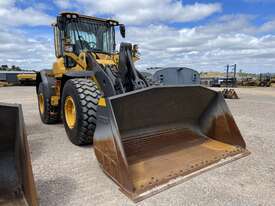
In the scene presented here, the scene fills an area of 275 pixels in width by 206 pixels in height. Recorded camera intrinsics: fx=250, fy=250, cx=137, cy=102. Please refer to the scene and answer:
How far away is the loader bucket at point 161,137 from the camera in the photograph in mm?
2885

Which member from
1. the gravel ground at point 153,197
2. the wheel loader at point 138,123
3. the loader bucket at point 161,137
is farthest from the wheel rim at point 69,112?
the loader bucket at point 161,137

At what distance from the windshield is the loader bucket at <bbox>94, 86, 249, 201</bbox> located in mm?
2553

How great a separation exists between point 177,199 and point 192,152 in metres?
1.18

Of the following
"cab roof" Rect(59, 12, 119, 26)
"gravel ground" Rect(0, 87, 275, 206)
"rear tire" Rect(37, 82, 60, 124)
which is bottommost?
"gravel ground" Rect(0, 87, 275, 206)

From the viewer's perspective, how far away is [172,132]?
4.09 meters

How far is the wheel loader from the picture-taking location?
9.77ft

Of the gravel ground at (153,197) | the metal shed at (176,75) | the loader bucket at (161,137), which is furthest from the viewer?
the metal shed at (176,75)

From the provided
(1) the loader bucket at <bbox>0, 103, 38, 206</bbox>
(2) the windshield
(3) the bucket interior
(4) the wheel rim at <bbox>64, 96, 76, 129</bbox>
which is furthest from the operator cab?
(1) the loader bucket at <bbox>0, 103, 38, 206</bbox>

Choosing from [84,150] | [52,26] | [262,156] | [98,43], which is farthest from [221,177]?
[52,26]

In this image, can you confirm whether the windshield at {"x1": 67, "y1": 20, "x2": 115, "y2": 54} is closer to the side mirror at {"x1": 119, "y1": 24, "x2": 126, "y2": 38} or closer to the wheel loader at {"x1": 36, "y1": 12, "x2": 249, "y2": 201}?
the wheel loader at {"x1": 36, "y1": 12, "x2": 249, "y2": 201}

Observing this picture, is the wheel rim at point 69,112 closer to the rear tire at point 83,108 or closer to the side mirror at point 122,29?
the rear tire at point 83,108

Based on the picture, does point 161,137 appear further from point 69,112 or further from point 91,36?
point 91,36

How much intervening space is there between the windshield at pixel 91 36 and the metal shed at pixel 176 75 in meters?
12.9

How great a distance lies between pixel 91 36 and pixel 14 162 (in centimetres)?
365
